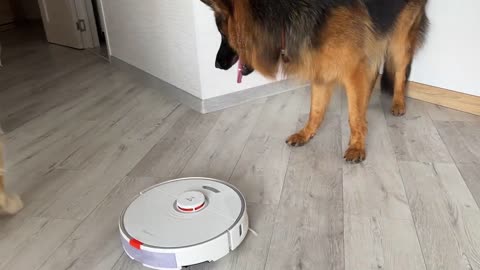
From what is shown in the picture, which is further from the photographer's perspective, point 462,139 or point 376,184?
point 462,139

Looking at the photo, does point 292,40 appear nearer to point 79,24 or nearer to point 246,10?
point 246,10

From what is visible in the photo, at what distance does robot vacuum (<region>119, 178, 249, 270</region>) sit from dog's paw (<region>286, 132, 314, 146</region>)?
618 millimetres

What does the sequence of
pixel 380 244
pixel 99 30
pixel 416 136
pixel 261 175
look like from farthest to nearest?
pixel 99 30, pixel 416 136, pixel 261 175, pixel 380 244

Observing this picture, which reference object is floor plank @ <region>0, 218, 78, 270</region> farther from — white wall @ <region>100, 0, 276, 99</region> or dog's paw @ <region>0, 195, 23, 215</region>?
white wall @ <region>100, 0, 276, 99</region>

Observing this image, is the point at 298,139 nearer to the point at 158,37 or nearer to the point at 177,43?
the point at 177,43

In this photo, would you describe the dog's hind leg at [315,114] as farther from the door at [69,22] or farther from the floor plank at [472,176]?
the door at [69,22]

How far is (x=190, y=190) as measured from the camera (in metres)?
1.42

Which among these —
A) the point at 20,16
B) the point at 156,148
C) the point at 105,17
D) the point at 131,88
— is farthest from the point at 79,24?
the point at 156,148

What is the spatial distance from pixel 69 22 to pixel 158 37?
1654mm

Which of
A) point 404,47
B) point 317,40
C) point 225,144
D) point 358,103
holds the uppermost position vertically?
point 317,40

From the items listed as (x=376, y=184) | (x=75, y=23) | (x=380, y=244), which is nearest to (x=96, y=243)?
(x=380, y=244)

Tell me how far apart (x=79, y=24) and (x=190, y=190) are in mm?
2974

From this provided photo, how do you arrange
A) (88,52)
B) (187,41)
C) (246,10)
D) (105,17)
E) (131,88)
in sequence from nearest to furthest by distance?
1. (246,10)
2. (187,41)
3. (131,88)
4. (105,17)
5. (88,52)

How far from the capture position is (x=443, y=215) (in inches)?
56.1
